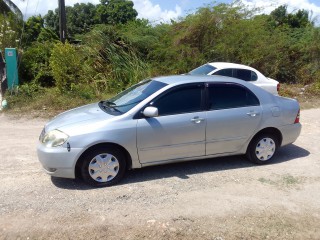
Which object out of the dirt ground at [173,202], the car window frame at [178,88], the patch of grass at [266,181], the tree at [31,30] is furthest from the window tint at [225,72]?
the tree at [31,30]

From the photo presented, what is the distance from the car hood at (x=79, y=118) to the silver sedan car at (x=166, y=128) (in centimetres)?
2

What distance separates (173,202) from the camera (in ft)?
15.5

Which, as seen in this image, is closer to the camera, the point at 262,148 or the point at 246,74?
the point at 262,148

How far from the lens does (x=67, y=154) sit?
490cm

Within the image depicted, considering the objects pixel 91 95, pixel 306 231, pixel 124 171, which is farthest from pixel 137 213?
pixel 91 95

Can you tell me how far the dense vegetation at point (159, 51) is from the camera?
1213cm

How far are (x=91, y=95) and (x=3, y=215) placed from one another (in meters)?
7.54

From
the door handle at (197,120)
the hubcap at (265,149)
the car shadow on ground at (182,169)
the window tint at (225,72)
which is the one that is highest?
the window tint at (225,72)

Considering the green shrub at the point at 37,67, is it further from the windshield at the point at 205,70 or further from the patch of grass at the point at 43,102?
the windshield at the point at 205,70

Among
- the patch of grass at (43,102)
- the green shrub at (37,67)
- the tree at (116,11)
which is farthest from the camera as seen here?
the tree at (116,11)

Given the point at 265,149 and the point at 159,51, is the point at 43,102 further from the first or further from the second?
the point at 265,149

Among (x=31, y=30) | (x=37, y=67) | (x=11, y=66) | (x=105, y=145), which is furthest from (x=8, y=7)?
(x=105, y=145)

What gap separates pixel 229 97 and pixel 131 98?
5.12ft

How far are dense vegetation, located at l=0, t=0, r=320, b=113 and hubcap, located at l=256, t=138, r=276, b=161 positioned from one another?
6781 mm
